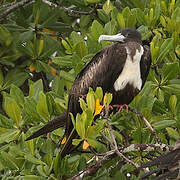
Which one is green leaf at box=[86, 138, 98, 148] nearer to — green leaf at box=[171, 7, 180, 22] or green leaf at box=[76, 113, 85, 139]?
green leaf at box=[76, 113, 85, 139]

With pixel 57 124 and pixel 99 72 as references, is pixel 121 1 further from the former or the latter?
pixel 57 124

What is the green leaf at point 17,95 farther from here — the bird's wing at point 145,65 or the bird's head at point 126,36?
the bird's wing at point 145,65

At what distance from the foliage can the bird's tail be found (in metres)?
0.04

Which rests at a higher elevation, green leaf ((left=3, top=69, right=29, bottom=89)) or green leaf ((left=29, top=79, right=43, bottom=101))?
green leaf ((left=29, top=79, right=43, bottom=101))

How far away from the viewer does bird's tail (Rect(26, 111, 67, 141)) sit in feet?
11.0

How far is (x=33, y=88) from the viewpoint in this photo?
3.61 metres

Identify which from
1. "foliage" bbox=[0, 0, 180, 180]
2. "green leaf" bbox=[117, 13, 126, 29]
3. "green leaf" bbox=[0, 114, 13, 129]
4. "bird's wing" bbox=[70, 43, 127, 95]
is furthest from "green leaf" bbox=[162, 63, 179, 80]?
"green leaf" bbox=[0, 114, 13, 129]

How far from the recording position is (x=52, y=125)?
3.40 meters

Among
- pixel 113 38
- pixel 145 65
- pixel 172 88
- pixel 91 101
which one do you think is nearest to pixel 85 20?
pixel 113 38

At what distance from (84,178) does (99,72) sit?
3.17ft

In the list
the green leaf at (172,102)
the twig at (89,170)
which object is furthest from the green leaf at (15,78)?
the twig at (89,170)

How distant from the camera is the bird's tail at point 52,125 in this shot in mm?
3342

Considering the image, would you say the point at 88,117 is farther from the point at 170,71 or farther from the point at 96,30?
the point at 96,30

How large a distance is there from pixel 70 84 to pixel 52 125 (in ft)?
1.93
